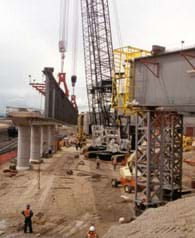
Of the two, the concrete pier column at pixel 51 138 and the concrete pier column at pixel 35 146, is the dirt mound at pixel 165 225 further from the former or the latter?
the concrete pier column at pixel 51 138

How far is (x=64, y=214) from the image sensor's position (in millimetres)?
18922

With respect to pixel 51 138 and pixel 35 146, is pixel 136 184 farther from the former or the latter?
pixel 51 138

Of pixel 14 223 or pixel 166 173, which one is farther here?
pixel 166 173

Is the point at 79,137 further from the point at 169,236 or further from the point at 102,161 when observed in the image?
the point at 169,236

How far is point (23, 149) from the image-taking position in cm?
3791

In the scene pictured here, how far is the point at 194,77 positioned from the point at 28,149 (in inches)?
1048

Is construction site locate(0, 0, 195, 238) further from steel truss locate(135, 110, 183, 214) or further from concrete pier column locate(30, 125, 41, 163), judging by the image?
concrete pier column locate(30, 125, 41, 163)

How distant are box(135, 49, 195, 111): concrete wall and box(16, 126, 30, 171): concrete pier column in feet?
75.9

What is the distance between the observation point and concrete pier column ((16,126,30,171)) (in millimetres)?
37469

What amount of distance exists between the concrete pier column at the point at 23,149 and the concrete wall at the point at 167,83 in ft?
75.9

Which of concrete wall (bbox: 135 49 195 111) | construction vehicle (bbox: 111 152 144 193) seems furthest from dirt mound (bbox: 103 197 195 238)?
construction vehicle (bbox: 111 152 144 193)

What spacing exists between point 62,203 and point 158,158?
273 inches

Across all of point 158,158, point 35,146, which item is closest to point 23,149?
point 35,146

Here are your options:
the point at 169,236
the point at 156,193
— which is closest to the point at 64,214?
the point at 156,193
